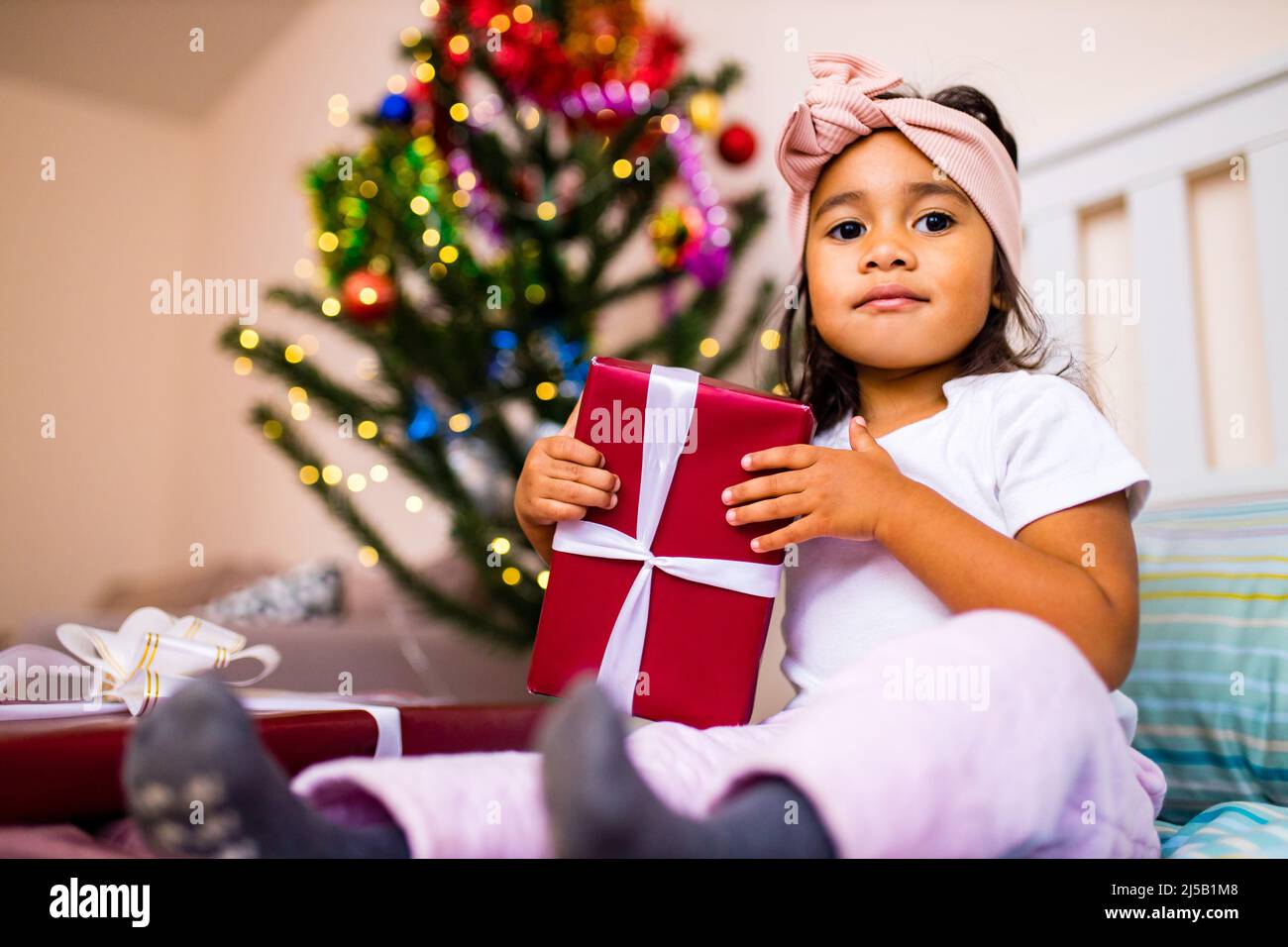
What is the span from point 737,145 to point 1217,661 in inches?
55.4

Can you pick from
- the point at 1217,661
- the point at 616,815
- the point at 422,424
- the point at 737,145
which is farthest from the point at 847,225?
the point at 737,145

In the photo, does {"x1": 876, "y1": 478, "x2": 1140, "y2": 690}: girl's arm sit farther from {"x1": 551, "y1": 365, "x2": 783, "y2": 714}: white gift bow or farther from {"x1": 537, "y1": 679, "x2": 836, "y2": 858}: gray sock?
{"x1": 537, "y1": 679, "x2": 836, "y2": 858}: gray sock

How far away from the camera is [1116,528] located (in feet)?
2.37

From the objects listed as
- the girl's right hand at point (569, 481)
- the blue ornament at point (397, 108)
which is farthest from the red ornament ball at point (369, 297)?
the girl's right hand at point (569, 481)

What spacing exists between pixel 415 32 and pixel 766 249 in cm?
80

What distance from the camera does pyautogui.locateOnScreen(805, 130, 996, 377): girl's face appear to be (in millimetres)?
853

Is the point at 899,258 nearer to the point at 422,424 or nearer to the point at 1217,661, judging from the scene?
the point at 1217,661

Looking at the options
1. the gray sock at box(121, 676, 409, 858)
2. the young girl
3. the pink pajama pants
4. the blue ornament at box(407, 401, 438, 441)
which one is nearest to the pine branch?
the blue ornament at box(407, 401, 438, 441)

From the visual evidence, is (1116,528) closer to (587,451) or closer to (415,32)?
(587,451)

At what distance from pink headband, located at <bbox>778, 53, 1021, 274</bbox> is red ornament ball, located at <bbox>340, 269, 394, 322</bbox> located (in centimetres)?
95

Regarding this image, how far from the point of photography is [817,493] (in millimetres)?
719

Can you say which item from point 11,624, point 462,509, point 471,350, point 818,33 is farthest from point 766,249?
point 11,624

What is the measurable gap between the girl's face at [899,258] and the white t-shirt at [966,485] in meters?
0.06

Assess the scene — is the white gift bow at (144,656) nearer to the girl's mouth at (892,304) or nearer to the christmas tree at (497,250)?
the girl's mouth at (892,304)
